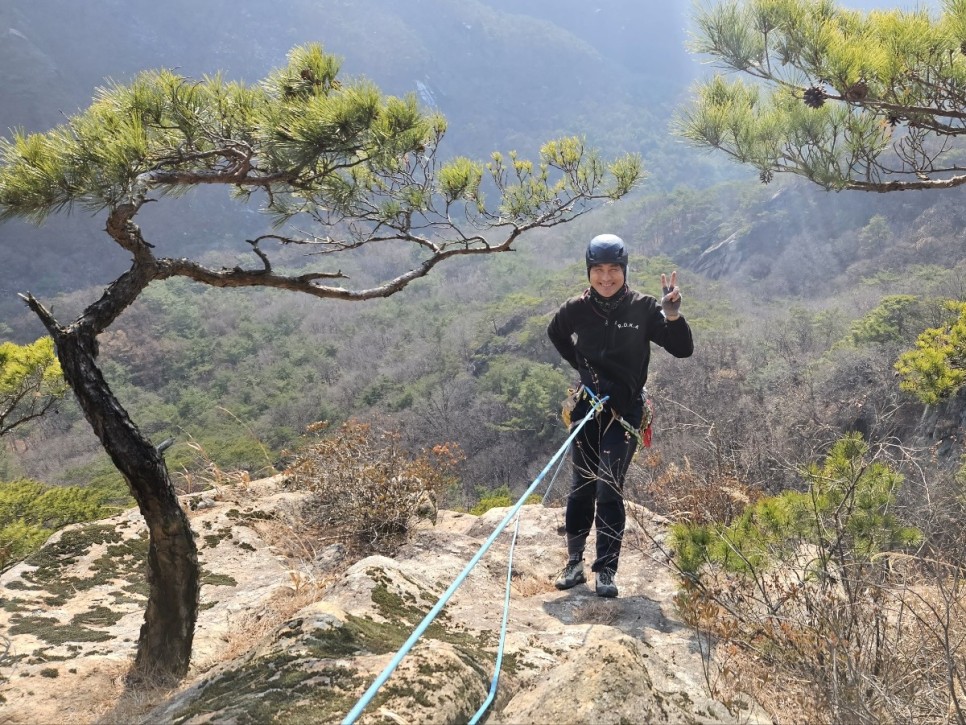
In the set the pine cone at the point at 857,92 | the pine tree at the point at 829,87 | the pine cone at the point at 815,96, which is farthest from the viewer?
the pine cone at the point at 815,96

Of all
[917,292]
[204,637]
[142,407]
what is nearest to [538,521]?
[204,637]

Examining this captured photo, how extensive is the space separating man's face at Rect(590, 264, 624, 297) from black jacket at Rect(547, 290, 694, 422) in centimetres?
7

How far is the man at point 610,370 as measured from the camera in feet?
9.20

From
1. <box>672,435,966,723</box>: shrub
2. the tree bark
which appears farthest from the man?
the tree bark

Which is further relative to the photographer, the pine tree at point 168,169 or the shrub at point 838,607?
the pine tree at point 168,169

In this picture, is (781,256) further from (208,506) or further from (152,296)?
(208,506)

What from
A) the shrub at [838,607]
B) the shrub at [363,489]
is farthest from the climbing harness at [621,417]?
the shrub at [363,489]

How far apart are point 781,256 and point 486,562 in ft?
146

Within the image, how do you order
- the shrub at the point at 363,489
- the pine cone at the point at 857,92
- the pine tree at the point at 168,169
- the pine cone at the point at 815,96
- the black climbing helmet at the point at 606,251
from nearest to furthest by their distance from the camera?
the pine tree at the point at 168,169 → the black climbing helmet at the point at 606,251 → the shrub at the point at 363,489 → the pine cone at the point at 857,92 → the pine cone at the point at 815,96

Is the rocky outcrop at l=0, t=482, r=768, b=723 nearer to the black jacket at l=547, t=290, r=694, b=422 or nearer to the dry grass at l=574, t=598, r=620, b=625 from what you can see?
the dry grass at l=574, t=598, r=620, b=625

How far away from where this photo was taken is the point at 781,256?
43.0 metres

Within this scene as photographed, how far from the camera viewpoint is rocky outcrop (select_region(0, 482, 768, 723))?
1.51m

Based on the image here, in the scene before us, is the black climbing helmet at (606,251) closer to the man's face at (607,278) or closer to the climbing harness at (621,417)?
the man's face at (607,278)

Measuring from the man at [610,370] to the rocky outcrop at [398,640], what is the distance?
355 mm
